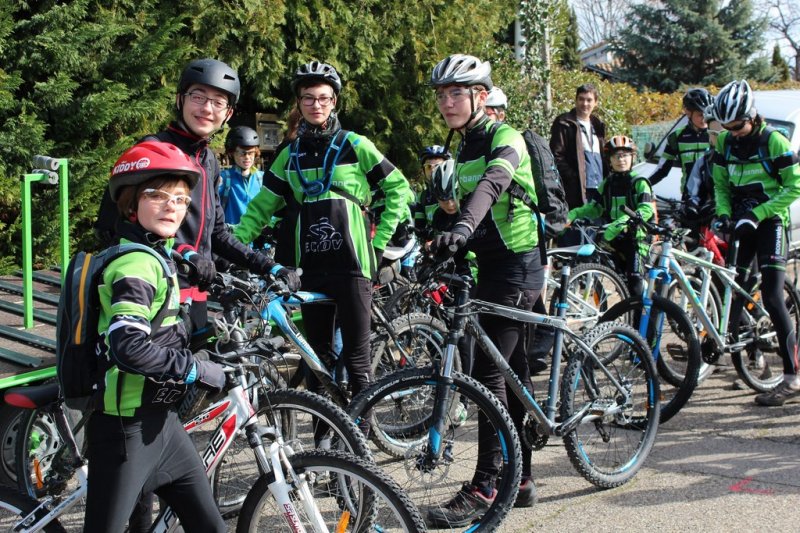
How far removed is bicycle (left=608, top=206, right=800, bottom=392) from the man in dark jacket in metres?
2.37

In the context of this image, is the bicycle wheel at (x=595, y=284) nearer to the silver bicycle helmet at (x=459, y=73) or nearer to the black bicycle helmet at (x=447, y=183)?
the black bicycle helmet at (x=447, y=183)

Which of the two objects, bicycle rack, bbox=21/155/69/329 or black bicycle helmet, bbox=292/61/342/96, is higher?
black bicycle helmet, bbox=292/61/342/96

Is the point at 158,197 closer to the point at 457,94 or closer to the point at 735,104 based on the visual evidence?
the point at 457,94

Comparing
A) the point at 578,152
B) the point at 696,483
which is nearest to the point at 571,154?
the point at 578,152

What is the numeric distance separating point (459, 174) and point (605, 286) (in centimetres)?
348

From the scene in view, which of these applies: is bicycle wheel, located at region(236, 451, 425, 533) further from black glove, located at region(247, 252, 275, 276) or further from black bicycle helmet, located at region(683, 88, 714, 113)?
black bicycle helmet, located at region(683, 88, 714, 113)

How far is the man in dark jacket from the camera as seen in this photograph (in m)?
8.49

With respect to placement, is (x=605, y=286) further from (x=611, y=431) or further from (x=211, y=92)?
(x=211, y=92)

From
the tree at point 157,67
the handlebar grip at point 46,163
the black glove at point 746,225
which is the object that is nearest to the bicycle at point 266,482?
the handlebar grip at point 46,163

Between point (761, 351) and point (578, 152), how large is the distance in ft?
9.93

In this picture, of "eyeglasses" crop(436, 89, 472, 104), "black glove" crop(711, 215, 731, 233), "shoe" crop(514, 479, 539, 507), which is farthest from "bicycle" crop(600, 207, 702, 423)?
"eyeglasses" crop(436, 89, 472, 104)

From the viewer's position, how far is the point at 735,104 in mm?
5695

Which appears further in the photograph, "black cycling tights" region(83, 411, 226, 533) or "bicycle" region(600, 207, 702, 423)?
"bicycle" region(600, 207, 702, 423)

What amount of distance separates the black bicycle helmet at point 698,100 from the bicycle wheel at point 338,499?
576 cm
